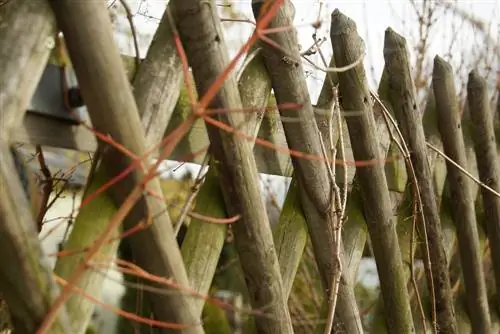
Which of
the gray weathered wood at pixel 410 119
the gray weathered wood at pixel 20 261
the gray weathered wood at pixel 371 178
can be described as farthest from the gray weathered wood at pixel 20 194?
the gray weathered wood at pixel 410 119

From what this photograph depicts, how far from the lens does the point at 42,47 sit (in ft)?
4.08

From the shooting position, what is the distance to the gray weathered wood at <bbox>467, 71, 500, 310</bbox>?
2748 mm

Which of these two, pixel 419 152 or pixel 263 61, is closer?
pixel 263 61

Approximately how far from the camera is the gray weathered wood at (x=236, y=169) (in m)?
1.50

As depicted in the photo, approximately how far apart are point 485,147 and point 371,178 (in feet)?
2.79

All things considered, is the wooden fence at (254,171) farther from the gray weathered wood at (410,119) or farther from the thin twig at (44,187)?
the thin twig at (44,187)

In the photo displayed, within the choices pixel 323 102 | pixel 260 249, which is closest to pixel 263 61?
pixel 323 102

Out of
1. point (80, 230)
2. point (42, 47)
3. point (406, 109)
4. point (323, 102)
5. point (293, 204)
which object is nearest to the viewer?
point (42, 47)

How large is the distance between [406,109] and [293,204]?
58cm

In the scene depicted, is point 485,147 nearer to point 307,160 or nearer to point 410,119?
point 410,119

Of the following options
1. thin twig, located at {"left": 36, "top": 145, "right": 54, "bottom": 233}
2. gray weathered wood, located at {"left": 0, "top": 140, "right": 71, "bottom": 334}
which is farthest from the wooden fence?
thin twig, located at {"left": 36, "top": 145, "right": 54, "bottom": 233}

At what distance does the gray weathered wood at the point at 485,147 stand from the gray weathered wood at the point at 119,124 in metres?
1.68

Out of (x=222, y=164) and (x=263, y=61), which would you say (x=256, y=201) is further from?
(x=263, y=61)

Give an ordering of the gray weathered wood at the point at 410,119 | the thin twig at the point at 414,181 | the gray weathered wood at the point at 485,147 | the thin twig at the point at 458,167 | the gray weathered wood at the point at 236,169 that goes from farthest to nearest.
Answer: the gray weathered wood at the point at 485,147 < the thin twig at the point at 458,167 < the gray weathered wood at the point at 410,119 < the thin twig at the point at 414,181 < the gray weathered wood at the point at 236,169
